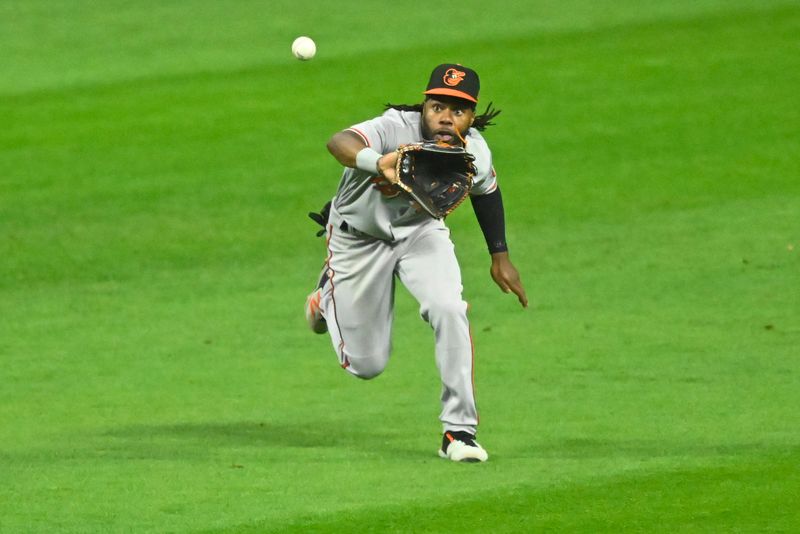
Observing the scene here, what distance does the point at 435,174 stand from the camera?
7.98 metres

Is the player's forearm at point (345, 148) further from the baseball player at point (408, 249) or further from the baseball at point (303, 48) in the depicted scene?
the baseball at point (303, 48)

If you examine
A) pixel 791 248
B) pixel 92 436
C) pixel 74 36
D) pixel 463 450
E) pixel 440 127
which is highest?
pixel 440 127

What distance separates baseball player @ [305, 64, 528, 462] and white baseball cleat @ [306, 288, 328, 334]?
0.03 meters

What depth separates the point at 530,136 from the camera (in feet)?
60.4

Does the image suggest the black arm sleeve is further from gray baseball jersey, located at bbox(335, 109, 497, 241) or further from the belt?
the belt

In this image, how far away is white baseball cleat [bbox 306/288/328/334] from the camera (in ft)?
30.3

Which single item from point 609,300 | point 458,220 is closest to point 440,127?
point 609,300

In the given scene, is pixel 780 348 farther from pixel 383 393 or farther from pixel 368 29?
pixel 368 29

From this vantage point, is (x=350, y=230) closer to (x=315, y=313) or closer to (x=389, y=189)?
(x=389, y=189)

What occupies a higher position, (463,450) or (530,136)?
(463,450)

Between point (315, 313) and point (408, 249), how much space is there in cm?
96

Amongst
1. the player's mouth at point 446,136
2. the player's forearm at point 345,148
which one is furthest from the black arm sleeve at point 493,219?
the player's forearm at point 345,148

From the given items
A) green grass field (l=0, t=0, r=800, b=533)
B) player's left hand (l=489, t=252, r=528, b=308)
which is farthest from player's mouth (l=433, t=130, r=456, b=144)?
green grass field (l=0, t=0, r=800, b=533)

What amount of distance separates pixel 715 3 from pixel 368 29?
5224 mm
